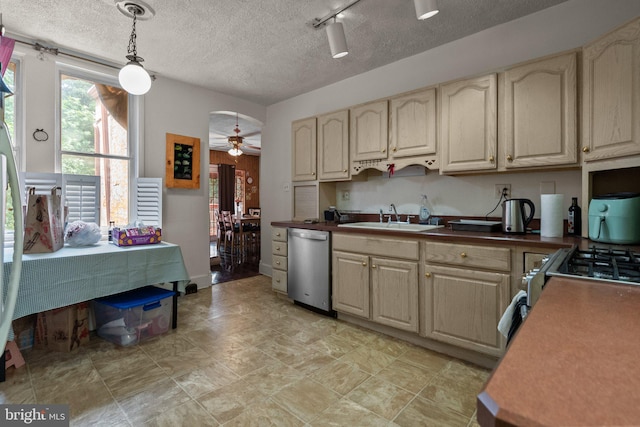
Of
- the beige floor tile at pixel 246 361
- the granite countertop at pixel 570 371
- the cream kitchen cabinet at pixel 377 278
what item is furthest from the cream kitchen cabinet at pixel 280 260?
the granite countertop at pixel 570 371

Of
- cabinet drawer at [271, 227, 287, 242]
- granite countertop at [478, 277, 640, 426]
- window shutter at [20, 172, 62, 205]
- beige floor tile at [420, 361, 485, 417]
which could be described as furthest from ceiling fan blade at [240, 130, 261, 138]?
granite countertop at [478, 277, 640, 426]

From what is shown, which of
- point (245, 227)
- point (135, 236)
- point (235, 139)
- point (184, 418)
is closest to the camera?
point (184, 418)

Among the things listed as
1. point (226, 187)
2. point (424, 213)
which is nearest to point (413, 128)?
point (424, 213)

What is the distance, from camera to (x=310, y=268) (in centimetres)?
296

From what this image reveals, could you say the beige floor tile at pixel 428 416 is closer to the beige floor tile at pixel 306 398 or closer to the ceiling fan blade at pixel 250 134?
the beige floor tile at pixel 306 398

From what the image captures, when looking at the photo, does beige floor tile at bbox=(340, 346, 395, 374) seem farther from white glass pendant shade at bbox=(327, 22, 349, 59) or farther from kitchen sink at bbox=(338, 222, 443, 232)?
white glass pendant shade at bbox=(327, 22, 349, 59)

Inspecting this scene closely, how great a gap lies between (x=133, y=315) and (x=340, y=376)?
1.68m

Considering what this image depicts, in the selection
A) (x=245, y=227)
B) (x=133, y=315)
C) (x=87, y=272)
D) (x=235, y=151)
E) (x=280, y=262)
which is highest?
(x=235, y=151)

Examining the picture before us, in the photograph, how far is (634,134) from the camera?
5.01 ft

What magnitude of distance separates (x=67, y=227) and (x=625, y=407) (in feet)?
10.6

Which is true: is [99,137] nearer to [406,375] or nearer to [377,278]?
[377,278]

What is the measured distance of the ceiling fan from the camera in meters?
5.50

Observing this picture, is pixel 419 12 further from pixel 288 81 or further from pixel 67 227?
pixel 67 227

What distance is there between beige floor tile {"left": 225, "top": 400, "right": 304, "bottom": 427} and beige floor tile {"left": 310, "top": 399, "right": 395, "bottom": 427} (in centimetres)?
12
